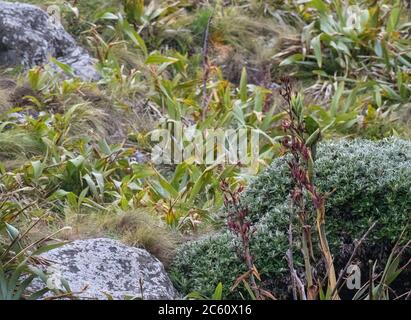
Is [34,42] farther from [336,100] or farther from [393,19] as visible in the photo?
[393,19]

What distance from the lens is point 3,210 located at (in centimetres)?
454

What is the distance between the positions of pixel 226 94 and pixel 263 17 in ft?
5.96

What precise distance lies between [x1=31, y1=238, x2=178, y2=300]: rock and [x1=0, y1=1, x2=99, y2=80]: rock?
2.88 meters

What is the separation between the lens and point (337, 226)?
14.9 ft

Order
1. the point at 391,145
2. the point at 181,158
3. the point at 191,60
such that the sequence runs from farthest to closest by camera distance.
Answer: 1. the point at 191,60
2. the point at 181,158
3. the point at 391,145

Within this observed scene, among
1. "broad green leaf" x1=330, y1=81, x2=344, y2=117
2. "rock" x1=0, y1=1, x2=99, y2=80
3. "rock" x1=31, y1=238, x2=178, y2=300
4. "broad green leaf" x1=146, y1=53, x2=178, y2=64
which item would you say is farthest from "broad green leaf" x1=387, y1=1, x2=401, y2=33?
"rock" x1=31, y1=238, x2=178, y2=300

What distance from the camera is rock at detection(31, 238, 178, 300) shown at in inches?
164

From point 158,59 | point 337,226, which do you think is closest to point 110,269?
point 337,226

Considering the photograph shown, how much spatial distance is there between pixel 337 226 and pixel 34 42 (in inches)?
141

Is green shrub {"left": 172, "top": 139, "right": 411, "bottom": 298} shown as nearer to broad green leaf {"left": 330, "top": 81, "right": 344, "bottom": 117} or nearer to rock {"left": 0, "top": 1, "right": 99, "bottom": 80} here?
broad green leaf {"left": 330, "top": 81, "right": 344, "bottom": 117}

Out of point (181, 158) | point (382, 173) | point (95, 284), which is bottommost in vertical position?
point (181, 158)
